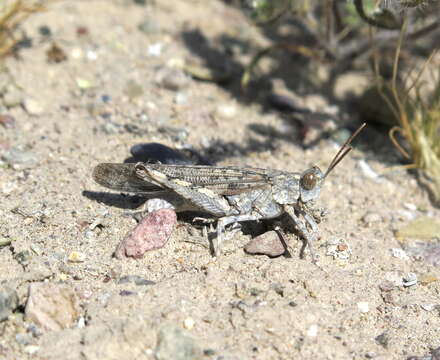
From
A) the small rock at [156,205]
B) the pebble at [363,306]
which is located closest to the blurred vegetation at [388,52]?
the pebble at [363,306]

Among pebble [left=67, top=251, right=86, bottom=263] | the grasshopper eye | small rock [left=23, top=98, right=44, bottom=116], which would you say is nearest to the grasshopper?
the grasshopper eye

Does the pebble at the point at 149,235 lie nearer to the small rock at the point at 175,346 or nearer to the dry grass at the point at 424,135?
the small rock at the point at 175,346

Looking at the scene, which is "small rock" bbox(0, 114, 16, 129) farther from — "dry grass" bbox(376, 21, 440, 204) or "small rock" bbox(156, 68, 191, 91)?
"dry grass" bbox(376, 21, 440, 204)

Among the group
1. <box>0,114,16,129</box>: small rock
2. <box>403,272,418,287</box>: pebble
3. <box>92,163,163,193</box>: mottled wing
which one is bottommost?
<box>403,272,418,287</box>: pebble

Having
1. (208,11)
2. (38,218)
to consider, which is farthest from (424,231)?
(208,11)

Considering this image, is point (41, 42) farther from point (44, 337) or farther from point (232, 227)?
point (44, 337)
